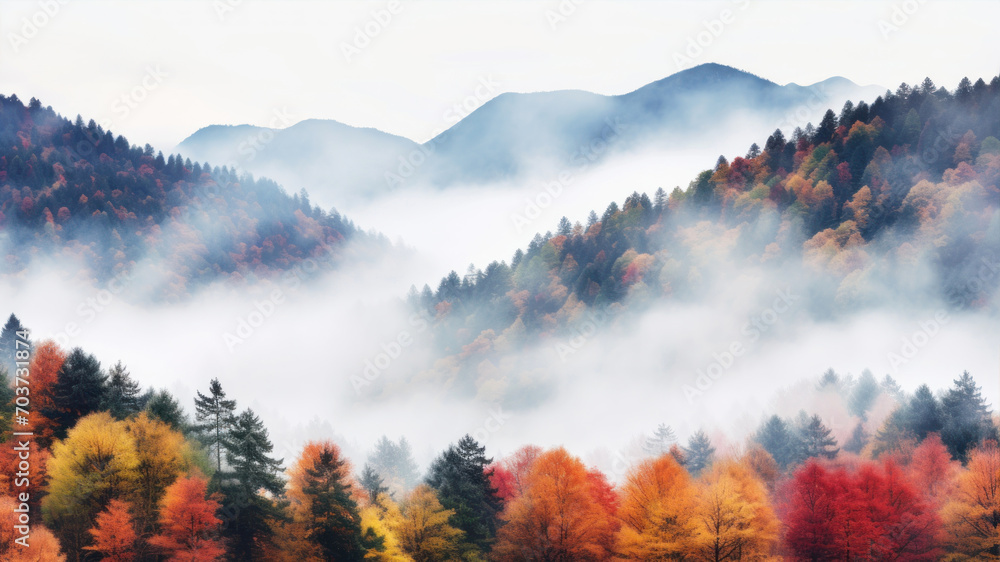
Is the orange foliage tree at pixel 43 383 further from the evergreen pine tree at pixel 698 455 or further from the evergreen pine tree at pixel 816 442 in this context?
the evergreen pine tree at pixel 816 442

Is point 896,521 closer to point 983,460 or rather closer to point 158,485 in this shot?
point 983,460

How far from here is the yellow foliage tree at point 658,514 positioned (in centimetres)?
4578

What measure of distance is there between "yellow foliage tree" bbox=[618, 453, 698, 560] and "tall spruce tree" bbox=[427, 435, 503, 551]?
11130 mm

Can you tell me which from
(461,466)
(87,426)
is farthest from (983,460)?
(87,426)

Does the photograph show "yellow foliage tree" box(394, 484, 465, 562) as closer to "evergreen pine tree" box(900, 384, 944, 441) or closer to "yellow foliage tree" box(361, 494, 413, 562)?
"yellow foliage tree" box(361, 494, 413, 562)

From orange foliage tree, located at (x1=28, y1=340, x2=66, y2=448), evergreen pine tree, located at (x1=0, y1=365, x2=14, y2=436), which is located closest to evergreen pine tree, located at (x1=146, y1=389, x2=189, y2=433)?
orange foliage tree, located at (x1=28, y1=340, x2=66, y2=448)

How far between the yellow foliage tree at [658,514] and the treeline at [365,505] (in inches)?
4.0

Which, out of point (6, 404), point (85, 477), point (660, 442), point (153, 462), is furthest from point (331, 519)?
point (660, 442)

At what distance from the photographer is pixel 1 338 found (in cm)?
6869

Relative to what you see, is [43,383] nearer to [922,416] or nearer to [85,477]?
[85,477]

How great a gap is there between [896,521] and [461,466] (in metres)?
32.9

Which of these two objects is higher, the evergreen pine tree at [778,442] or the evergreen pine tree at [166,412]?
the evergreen pine tree at [166,412]

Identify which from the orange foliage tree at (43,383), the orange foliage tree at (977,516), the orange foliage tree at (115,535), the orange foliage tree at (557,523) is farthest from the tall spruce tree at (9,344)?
the orange foliage tree at (977,516)

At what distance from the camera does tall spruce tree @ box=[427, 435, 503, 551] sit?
52.0m
